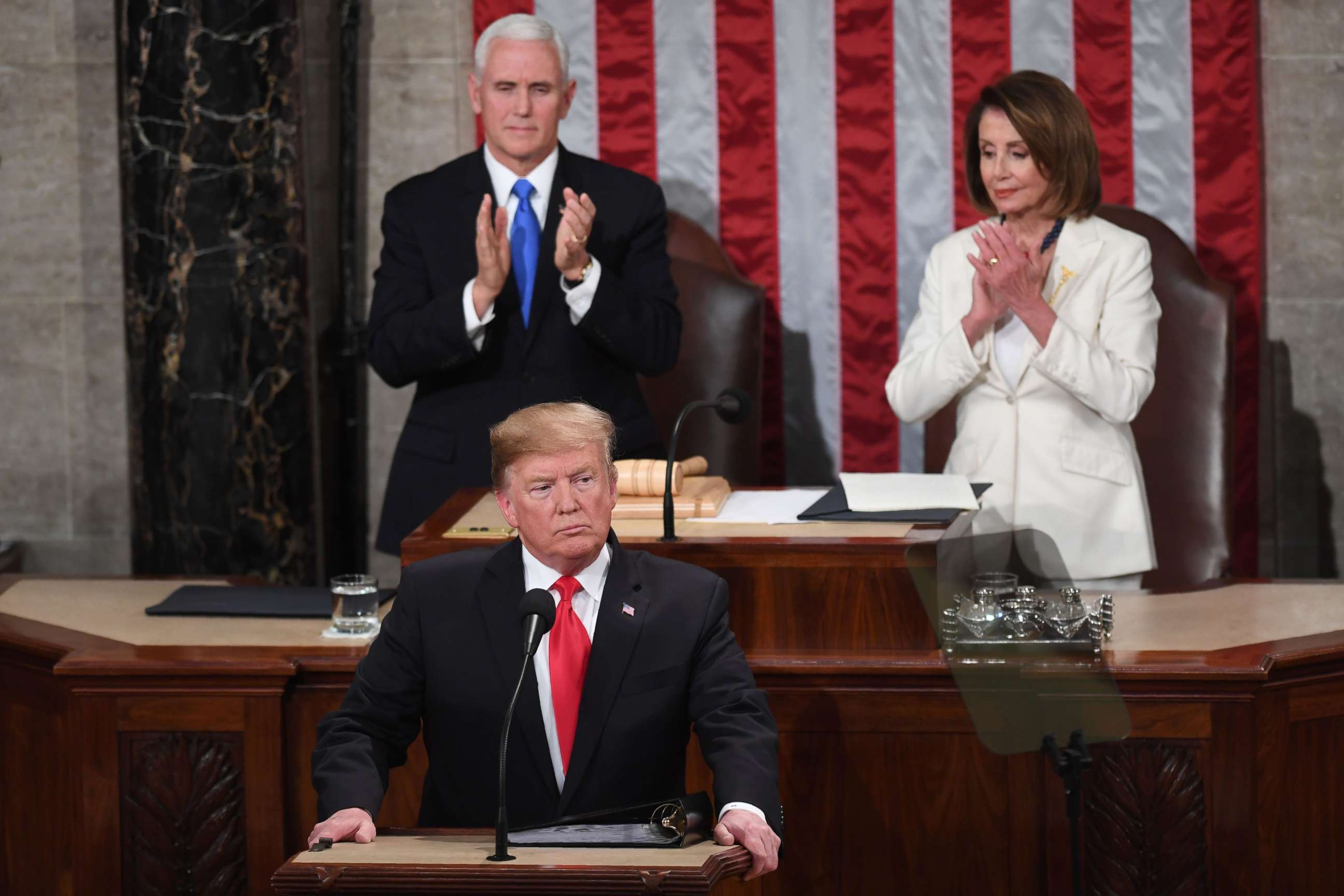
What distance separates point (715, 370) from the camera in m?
5.02

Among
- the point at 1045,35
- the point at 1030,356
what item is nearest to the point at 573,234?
the point at 1030,356

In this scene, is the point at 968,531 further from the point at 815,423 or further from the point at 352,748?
the point at 815,423

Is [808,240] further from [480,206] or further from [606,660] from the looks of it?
[606,660]

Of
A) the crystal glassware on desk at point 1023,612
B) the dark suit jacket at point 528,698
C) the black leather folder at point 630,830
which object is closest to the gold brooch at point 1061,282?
the crystal glassware on desk at point 1023,612

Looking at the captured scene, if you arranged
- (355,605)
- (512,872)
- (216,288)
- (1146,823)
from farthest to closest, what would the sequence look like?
1. (216,288)
2. (355,605)
3. (1146,823)
4. (512,872)

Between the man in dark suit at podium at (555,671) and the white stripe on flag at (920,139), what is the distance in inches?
107

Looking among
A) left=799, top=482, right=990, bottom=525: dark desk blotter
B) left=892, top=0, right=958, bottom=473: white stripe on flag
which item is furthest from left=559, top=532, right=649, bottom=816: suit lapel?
left=892, top=0, right=958, bottom=473: white stripe on flag

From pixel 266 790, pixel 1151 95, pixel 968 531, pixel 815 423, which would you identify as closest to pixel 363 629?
pixel 266 790

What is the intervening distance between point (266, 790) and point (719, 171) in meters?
2.75

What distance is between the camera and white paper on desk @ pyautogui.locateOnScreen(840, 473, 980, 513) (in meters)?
3.31

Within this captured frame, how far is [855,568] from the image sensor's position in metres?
3.16

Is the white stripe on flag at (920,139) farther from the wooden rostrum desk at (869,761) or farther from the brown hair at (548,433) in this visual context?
the brown hair at (548,433)

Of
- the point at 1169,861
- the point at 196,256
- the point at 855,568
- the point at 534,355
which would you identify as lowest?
the point at 1169,861

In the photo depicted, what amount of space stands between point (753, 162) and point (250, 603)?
236 centimetres
